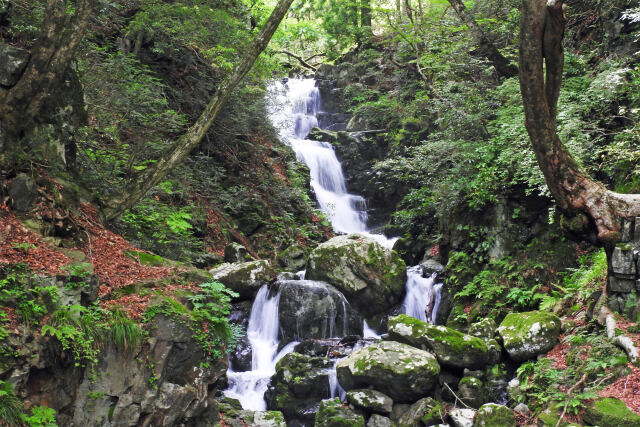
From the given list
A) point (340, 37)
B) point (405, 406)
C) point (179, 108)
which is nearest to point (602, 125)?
point (405, 406)

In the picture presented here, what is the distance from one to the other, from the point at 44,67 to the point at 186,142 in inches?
73.9

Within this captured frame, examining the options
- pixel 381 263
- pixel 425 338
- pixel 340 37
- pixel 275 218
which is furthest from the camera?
pixel 340 37

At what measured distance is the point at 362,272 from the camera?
11.0 metres

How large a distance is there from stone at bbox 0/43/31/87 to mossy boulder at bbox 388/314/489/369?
7.07m

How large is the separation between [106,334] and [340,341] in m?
6.23

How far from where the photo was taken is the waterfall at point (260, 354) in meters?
7.91

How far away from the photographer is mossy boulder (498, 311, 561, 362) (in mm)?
6957

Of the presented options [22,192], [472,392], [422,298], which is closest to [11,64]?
[22,192]

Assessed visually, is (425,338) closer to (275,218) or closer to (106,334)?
(106,334)

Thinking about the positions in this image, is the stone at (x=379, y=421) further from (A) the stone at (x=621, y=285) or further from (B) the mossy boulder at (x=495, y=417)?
(A) the stone at (x=621, y=285)

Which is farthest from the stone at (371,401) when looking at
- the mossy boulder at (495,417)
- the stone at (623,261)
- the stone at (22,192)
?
the stone at (22,192)

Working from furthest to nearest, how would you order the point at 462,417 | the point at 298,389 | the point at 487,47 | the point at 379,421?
the point at 487,47 < the point at 298,389 < the point at 379,421 < the point at 462,417

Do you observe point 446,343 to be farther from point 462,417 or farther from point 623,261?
point 623,261

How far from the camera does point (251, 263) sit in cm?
1039
